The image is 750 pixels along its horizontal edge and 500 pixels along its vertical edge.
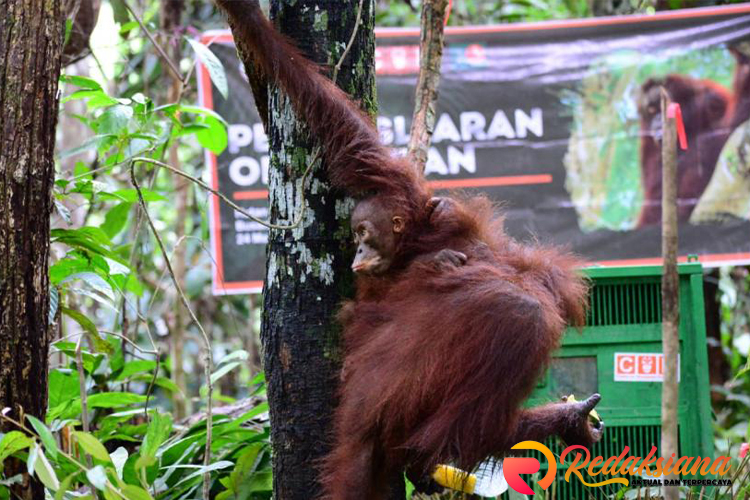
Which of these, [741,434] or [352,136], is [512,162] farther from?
[352,136]

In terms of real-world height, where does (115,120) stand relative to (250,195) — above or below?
above

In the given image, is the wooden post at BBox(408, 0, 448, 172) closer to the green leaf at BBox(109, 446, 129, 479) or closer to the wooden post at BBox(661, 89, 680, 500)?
the wooden post at BBox(661, 89, 680, 500)

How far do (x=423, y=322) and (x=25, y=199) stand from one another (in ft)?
3.32

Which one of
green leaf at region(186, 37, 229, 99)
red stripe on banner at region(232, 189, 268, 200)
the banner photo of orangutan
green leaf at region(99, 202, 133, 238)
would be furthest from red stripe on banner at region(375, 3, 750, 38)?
green leaf at region(99, 202, 133, 238)

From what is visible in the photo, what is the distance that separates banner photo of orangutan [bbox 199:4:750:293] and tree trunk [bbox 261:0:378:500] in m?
2.59

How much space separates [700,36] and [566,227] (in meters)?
1.31

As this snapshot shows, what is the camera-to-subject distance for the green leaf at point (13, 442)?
1.90 meters

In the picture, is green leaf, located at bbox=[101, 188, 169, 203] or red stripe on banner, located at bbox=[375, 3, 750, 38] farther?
red stripe on banner, located at bbox=[375, 3, 750, 38]

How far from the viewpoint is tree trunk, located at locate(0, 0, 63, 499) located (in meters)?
2.16

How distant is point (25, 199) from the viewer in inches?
86.3

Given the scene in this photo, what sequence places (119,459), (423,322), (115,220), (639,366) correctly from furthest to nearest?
1. (115,220)
2. (639,366)
3. (119,459)
4. (423,322)

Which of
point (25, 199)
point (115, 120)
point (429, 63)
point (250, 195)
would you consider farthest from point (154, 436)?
point (250, 195)

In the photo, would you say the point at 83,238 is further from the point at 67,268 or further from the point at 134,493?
the point at 134,493

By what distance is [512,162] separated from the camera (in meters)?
5.06
